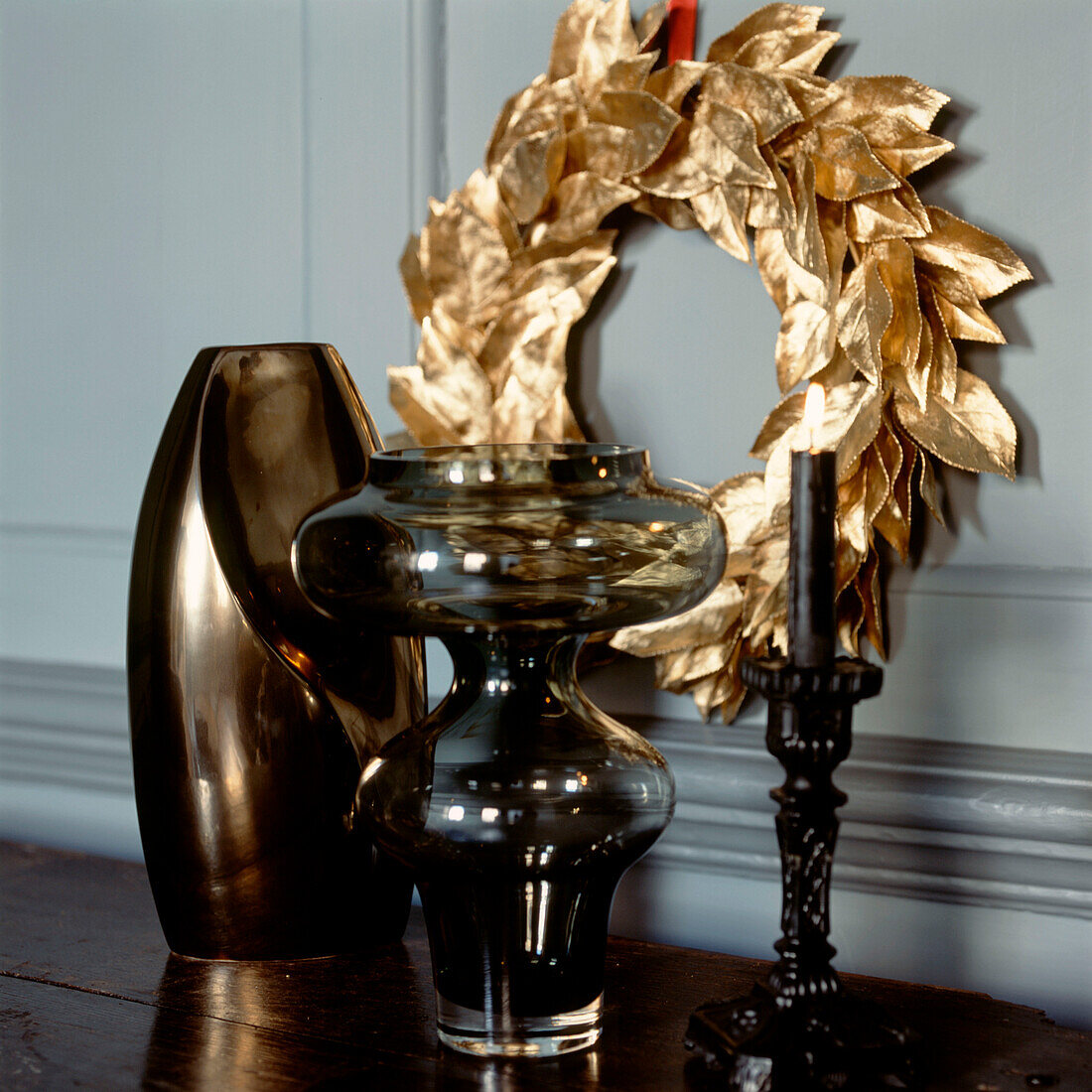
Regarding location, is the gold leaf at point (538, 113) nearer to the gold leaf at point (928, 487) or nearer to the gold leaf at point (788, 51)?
the gold leaf at point (788, 51)

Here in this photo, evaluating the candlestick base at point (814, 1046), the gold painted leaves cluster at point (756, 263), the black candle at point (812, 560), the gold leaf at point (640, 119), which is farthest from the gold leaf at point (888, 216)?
the candlestick base at point (814, 1046)

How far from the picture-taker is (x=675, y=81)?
0.66 m

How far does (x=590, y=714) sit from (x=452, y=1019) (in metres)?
0.13

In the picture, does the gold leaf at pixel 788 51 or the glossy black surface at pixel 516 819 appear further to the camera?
the gold leaf at pixel 788 51

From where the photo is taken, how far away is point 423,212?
2.49ft

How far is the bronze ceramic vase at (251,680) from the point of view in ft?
1.95

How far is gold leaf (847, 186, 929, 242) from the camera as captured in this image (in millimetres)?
608

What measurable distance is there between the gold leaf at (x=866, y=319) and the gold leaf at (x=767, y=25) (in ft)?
0.41

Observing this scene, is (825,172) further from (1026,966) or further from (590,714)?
(1026,966)

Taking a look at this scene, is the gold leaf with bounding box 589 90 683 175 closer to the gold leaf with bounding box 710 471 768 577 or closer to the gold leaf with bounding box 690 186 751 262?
the gold leaf with bounding box 690 186 751 262

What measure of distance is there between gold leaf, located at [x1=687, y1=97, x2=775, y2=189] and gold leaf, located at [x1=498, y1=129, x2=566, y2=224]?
0.07 m

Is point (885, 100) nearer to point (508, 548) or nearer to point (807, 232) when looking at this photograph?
point (807, 232)

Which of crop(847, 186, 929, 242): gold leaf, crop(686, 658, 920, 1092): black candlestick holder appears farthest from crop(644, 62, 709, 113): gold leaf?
crop(686, 658, 920, 1092): black candlestick holder

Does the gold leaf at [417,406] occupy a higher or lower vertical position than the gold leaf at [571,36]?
lower
